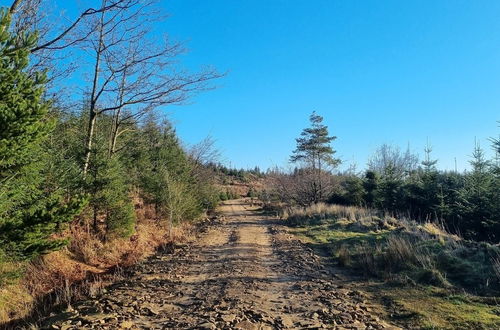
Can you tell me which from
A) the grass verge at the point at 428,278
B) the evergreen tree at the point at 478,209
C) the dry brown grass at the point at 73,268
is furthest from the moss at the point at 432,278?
the evergreen tree at the point at 478,209

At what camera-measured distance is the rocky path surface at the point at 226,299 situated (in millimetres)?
5332

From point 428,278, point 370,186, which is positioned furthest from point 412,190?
point 428,278

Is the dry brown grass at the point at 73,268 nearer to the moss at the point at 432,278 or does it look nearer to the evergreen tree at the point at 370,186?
the moss at the point at 432,278

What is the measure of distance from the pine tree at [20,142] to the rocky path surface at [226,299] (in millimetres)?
1739

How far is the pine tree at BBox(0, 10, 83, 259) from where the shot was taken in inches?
230

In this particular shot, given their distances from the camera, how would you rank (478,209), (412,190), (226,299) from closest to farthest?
(226,299), (478,209), (412,190)

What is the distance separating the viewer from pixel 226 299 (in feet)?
21.2

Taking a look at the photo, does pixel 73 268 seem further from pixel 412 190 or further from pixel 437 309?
pixel 412 190

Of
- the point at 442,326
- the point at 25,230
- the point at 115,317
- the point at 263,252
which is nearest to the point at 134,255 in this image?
the point at 263,252

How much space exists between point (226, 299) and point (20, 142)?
4560 millimetres

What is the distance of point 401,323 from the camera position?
5.62 metres

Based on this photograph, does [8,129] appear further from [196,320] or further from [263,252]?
[263,252]

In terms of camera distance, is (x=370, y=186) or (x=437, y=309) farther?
(x=370, y=186)

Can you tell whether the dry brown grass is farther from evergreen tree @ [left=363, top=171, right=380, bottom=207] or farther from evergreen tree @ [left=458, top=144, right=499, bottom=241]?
evergreen tree @ [left=363, top=171, right=380, bottom=207]
